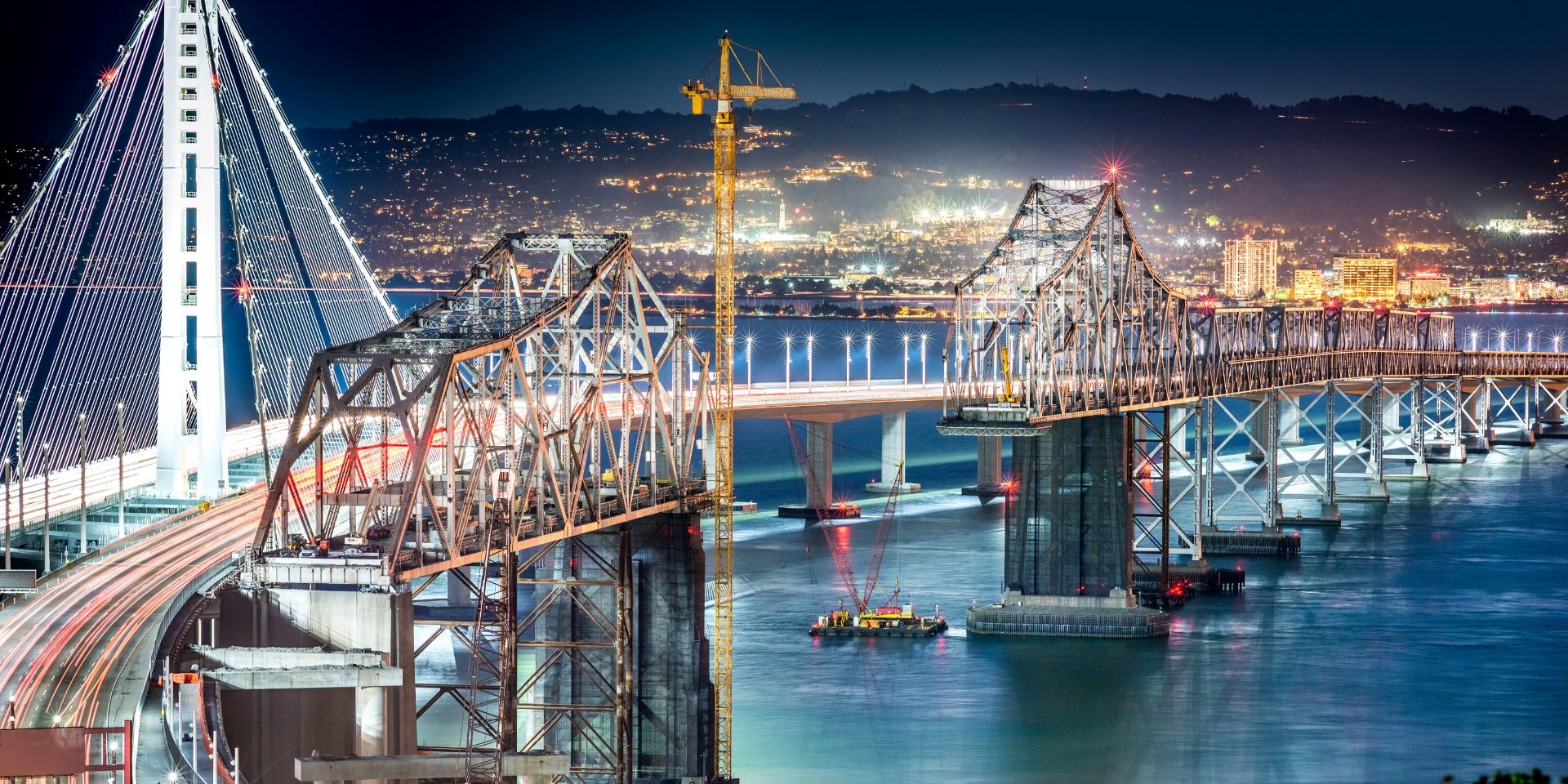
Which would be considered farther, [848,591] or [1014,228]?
[1014,228]

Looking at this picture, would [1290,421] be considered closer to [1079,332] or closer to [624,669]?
[1079,332]

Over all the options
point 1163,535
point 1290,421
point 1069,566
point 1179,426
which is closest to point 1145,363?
point 1179,426

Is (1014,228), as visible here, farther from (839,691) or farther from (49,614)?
(49,614)

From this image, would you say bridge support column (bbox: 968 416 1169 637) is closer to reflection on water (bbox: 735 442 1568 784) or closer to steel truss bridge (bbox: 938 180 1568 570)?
reflection on water (bbox: 735 442 1568 784)

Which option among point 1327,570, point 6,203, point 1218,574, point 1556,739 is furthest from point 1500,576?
point 6,203

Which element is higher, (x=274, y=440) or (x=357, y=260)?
(x=357, y=260)

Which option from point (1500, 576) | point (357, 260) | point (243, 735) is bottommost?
point (1500, 576)

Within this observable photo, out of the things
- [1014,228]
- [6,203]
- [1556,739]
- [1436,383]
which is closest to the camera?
[1556,739]

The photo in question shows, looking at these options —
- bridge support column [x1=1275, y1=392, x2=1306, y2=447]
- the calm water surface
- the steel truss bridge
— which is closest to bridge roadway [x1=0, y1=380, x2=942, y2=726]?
the calm water surface
